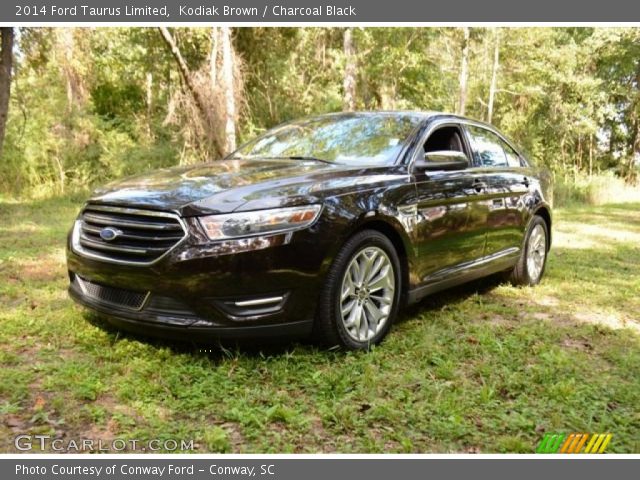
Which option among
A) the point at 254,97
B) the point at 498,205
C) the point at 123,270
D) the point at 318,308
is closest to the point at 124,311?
the point at 123,270

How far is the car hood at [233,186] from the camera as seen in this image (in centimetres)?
321

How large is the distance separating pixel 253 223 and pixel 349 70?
16.1 metres

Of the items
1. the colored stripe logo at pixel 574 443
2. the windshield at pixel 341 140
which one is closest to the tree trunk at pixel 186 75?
the windshield at pixel 341 140

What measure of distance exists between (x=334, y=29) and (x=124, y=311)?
18.5 metres

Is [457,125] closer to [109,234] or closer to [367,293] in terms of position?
[367,293]

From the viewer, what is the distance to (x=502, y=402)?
3150mm

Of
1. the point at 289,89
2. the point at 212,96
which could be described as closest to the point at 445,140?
the point at 212,96

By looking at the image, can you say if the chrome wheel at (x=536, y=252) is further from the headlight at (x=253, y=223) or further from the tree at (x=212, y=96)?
the tree at (x=212, y=96)

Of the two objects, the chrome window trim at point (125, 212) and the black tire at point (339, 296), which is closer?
the chrome window trim at point (125, 212)

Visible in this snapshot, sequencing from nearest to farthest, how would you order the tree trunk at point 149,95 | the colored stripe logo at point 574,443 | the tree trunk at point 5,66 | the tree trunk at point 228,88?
the colored stripe logo at point 574,443 < the tree trunk at point 5,66 < the tree trunk at point 228,88 < the tree trunk at point 149,95

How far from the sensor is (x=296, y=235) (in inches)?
127

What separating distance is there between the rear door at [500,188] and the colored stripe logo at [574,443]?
91.3 inches

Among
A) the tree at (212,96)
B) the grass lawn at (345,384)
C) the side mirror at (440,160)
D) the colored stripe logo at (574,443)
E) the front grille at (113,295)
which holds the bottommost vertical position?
the colored stripe logo at (574,443)

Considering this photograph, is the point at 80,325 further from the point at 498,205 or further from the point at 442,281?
the point at 498,205
